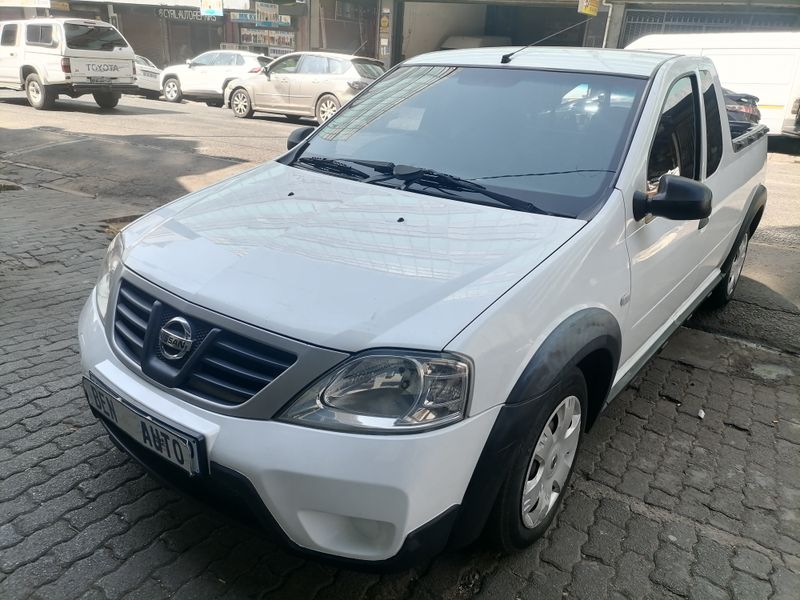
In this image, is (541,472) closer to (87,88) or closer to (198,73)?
(87,88)

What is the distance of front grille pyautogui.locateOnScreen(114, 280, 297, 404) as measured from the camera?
1.88m

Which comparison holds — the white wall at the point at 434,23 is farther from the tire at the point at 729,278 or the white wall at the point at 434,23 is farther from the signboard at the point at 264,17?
the tire at the point at 729,278

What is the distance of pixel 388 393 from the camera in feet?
5.98

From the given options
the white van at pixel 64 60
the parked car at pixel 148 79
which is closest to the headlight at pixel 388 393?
the white van at pixel 64 60

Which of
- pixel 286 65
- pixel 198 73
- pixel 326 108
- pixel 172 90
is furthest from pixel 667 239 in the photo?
pixel 172 90

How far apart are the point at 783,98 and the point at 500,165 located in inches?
534

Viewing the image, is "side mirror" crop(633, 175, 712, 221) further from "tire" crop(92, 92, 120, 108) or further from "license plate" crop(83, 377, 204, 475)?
"tire" crop(92, 92, 120, 108)

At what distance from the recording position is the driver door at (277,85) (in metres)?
15.0

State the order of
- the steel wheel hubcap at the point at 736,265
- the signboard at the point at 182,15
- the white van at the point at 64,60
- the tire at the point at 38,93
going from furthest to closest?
1. the signboard at the point at 182,15
2. the tire at the point at 38,93
3. the white van at the point at 64,60
4. the steel wheel hubcap at the point at 736,265

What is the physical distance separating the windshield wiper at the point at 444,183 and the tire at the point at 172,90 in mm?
18264

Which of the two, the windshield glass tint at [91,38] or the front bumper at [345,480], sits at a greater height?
the windshield glass tint at [91,38]

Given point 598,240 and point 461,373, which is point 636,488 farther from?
point 461,373

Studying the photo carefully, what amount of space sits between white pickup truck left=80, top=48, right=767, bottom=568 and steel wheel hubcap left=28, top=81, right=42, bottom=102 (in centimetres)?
1451

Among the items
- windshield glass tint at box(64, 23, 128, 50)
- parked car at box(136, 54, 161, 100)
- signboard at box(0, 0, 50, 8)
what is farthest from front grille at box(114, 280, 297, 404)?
signboard at box(0, 0, 50, 8)
